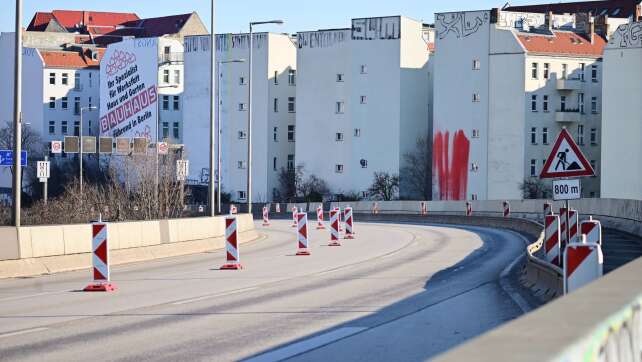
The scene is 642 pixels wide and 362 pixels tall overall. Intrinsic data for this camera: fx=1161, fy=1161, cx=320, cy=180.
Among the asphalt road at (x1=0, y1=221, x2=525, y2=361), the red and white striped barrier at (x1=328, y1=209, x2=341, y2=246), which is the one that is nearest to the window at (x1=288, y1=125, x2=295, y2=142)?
the red and white striped barrier at (x1=328, y1=209, x2=341, y2=246)

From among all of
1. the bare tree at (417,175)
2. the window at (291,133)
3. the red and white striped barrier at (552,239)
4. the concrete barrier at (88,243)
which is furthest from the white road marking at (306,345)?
the window at (291,133)

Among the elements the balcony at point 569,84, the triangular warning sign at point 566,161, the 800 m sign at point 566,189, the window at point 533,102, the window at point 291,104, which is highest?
the balcony at point 569,84

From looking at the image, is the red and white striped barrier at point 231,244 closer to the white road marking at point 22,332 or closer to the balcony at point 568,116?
the white road marking at point 22,332

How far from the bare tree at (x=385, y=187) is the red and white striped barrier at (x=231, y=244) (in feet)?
252

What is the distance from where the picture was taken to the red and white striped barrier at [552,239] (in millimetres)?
23906

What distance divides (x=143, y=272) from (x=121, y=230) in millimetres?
3253

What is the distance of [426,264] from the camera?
27.7 meters

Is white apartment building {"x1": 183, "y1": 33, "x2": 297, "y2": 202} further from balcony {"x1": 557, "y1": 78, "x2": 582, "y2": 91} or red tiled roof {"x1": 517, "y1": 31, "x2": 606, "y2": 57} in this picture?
balcony {"x1": 557, "y1": 78, "x2": 582, "y2": 91}

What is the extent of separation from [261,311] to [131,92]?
108673 millimetres

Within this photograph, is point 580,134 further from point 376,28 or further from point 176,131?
point 176,131

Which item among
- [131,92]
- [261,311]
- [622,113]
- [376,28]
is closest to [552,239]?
[261,311]

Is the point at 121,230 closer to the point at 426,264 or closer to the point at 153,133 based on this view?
the point at 426,264

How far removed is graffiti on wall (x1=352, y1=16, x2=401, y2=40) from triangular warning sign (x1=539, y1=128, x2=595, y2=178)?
85.2m

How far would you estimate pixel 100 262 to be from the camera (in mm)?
19891
